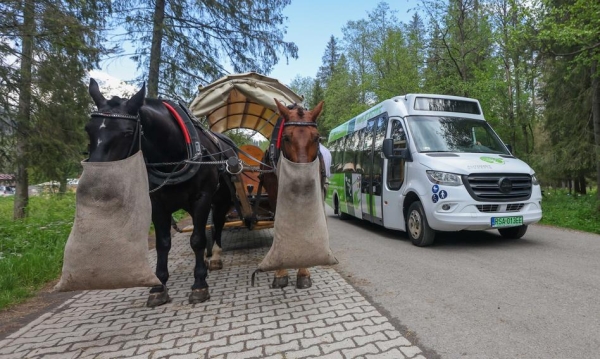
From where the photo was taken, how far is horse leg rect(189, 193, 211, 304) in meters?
3.84

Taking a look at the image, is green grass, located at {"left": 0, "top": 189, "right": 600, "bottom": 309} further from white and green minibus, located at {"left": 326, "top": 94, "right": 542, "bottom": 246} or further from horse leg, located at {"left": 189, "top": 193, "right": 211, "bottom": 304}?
white and green minibus, located at {"left": 326, "top": 94, "right": 542, "bottom": 246}

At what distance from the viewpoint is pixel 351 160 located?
34.4ft

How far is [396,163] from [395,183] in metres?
0.43

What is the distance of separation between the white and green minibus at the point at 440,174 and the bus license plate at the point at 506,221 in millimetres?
17

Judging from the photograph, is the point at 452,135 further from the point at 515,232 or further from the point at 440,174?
the point at 515,232

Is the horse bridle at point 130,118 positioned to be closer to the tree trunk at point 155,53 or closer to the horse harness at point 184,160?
the horse harness at point 184,160

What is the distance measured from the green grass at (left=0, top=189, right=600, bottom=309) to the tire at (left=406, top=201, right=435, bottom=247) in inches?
184

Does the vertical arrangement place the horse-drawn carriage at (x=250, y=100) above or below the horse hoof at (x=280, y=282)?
above

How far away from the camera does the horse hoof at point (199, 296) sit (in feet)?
12.5

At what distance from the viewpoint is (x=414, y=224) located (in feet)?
22.3

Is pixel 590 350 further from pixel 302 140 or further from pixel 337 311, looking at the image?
pixel 302 140

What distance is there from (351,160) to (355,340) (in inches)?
314

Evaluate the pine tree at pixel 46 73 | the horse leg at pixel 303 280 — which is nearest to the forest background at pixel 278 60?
the pine tree at pixel 46 73

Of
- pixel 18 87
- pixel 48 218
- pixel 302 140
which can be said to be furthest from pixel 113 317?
pixel 48 218
